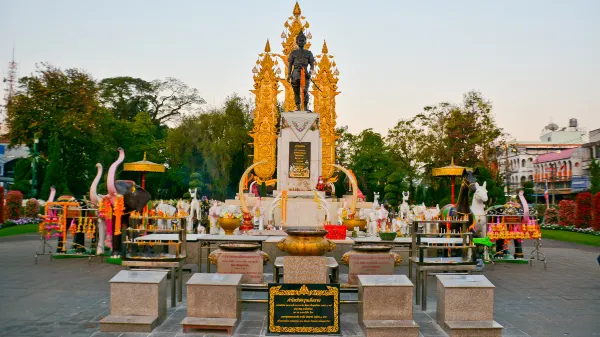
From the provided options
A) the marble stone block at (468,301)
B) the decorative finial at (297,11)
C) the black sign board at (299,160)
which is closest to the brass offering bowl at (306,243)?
the marble stone block at (468,301)

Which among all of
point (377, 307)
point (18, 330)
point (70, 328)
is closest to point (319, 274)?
point (377, 307)

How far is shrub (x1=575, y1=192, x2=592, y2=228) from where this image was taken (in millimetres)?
30812

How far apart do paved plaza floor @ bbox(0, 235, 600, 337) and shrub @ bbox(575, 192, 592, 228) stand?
1712 cm

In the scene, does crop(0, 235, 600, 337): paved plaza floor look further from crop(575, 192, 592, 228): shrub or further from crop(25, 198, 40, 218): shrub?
crop(25, 198, 40, 218): shrub

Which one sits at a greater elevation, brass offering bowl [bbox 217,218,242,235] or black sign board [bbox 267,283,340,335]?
brass offering bowl [bbox 217,218,242,235]

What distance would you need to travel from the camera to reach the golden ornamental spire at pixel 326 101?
3092 centimetres

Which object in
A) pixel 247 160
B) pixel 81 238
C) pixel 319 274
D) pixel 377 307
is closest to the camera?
pixel 377 307

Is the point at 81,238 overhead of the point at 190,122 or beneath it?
beneath

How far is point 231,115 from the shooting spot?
4172cm

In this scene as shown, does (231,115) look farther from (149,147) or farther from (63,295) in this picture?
(63,295)

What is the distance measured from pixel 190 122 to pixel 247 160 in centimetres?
572

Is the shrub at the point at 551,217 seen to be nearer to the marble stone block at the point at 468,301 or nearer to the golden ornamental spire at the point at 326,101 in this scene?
the golden ornamental spire at the point at 326,101

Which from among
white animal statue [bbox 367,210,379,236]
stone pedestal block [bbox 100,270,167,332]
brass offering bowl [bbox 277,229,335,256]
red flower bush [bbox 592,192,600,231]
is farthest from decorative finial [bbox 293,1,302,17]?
stone pedestal block [bbox 100,270,167,332]

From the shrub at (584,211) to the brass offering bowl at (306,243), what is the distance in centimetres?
2817
